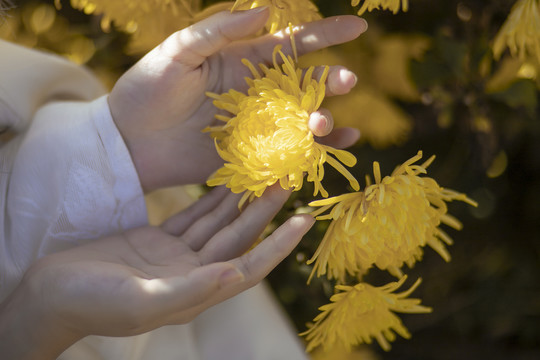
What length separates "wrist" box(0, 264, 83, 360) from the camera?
62 cm

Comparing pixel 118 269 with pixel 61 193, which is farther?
pixel 61 193

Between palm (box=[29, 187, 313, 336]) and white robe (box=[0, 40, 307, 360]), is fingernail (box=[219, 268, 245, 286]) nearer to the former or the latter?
palm (box=[29, 187, 313, 336])

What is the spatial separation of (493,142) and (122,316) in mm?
740

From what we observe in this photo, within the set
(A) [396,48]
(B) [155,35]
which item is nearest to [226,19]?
(B) [155,35]

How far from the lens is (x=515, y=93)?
33.2 inches

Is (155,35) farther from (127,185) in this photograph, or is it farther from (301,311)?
(301,311)

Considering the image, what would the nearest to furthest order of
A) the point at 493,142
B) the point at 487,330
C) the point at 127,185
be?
1. the point at 127,185
2. the point at 493,142
3. the point at 487,330

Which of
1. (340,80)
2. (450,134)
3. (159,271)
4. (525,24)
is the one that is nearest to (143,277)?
(159,271)

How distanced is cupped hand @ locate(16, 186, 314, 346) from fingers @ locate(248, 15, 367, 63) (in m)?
0.22

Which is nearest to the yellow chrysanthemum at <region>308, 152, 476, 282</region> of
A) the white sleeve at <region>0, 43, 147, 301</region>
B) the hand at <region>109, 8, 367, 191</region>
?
the hand at <region>109, 8, 367, 191</region>

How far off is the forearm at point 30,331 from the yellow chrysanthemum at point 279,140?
0.89ft

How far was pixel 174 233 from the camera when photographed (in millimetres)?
786

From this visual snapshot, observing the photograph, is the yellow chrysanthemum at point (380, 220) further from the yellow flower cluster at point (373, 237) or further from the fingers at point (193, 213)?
the fingers at point (193, 213)

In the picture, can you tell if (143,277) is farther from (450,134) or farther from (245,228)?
(450,134)
